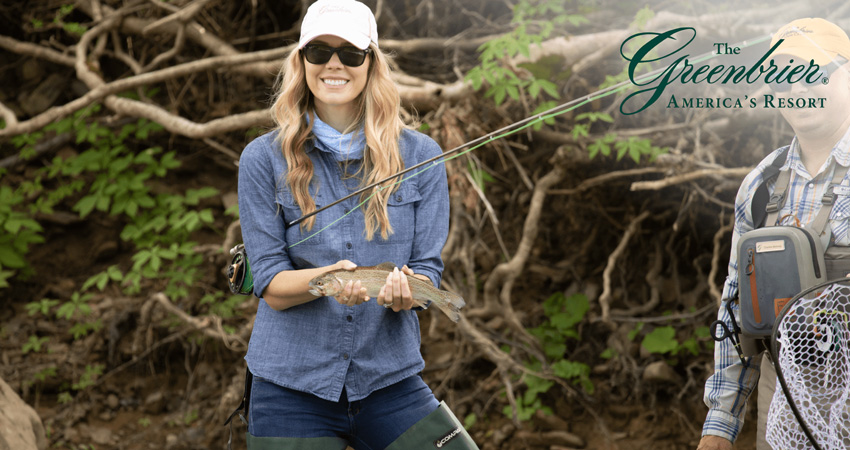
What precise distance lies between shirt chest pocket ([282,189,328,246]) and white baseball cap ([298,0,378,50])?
1.42 feet

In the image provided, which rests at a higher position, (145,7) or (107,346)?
(145,7)

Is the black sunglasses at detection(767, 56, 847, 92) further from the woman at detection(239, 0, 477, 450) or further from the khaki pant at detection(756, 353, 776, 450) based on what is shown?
the woman at detection(239, 0, 477, 450)

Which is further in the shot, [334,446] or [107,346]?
[107,346]

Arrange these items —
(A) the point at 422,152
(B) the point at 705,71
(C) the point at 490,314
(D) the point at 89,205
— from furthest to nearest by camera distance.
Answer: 1. (D) the point at 89,205
2. (C) the point at 490,314
3. (B) the point at 705,71
4. (A) the point at 422,152

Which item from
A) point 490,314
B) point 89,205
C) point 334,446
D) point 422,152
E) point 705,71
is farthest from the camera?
point 89,205

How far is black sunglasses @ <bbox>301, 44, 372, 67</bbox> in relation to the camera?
2.26m

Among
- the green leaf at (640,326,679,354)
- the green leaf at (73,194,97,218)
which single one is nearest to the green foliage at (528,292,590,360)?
the green leaf at (640,326,679,354)

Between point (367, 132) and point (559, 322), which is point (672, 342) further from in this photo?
point (367, 132)

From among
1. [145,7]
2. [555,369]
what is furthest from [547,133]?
[145,7]

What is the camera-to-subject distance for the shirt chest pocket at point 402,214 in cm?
227

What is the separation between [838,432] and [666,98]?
3069mm

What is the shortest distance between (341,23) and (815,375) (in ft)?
5.18

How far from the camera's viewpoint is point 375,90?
2328 mm

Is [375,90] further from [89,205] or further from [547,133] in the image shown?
[89,205]
